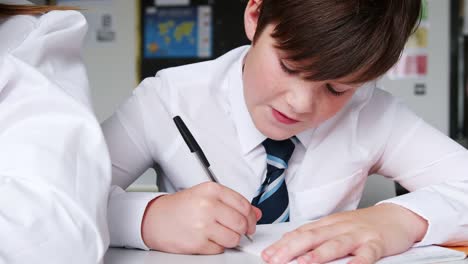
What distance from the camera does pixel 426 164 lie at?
1.03 meters

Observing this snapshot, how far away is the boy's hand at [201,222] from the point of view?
70 centimetres

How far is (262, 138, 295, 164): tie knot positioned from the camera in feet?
3.22

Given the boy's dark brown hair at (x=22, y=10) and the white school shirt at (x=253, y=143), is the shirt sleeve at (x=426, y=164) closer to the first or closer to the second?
the white school shirt at (x=253, y=143)

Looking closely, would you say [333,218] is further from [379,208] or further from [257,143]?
[257,143]

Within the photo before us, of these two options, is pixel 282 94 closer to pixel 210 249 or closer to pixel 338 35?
pixel 338 35

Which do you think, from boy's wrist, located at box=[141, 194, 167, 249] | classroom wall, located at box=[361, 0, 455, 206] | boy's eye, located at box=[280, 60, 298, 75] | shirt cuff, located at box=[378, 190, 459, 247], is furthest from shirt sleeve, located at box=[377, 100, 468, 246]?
classroom wall, located at box=[361, 0, 455, 206]

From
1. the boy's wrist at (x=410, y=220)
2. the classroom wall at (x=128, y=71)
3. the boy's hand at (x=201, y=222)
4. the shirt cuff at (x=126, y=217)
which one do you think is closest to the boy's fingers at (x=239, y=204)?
the boy's hand at (x=201, y=222)

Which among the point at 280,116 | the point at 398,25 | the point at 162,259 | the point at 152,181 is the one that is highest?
the point at 398,25

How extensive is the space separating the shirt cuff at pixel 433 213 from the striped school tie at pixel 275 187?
190 mm

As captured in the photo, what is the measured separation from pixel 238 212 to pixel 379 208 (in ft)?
0.73

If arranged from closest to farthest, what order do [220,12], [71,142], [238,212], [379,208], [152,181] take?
[71,142] < [238,212] < [379,208] < [152,181] < [220,12]

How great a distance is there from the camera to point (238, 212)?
709 millimetres

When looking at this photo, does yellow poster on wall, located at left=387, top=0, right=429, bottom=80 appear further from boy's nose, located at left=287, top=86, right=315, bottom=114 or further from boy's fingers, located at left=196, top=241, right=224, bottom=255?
boy's fingers, located at left=196, top=241, right=224, bottom=255

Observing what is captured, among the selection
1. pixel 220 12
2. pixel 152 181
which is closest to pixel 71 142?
pixel 152 181
